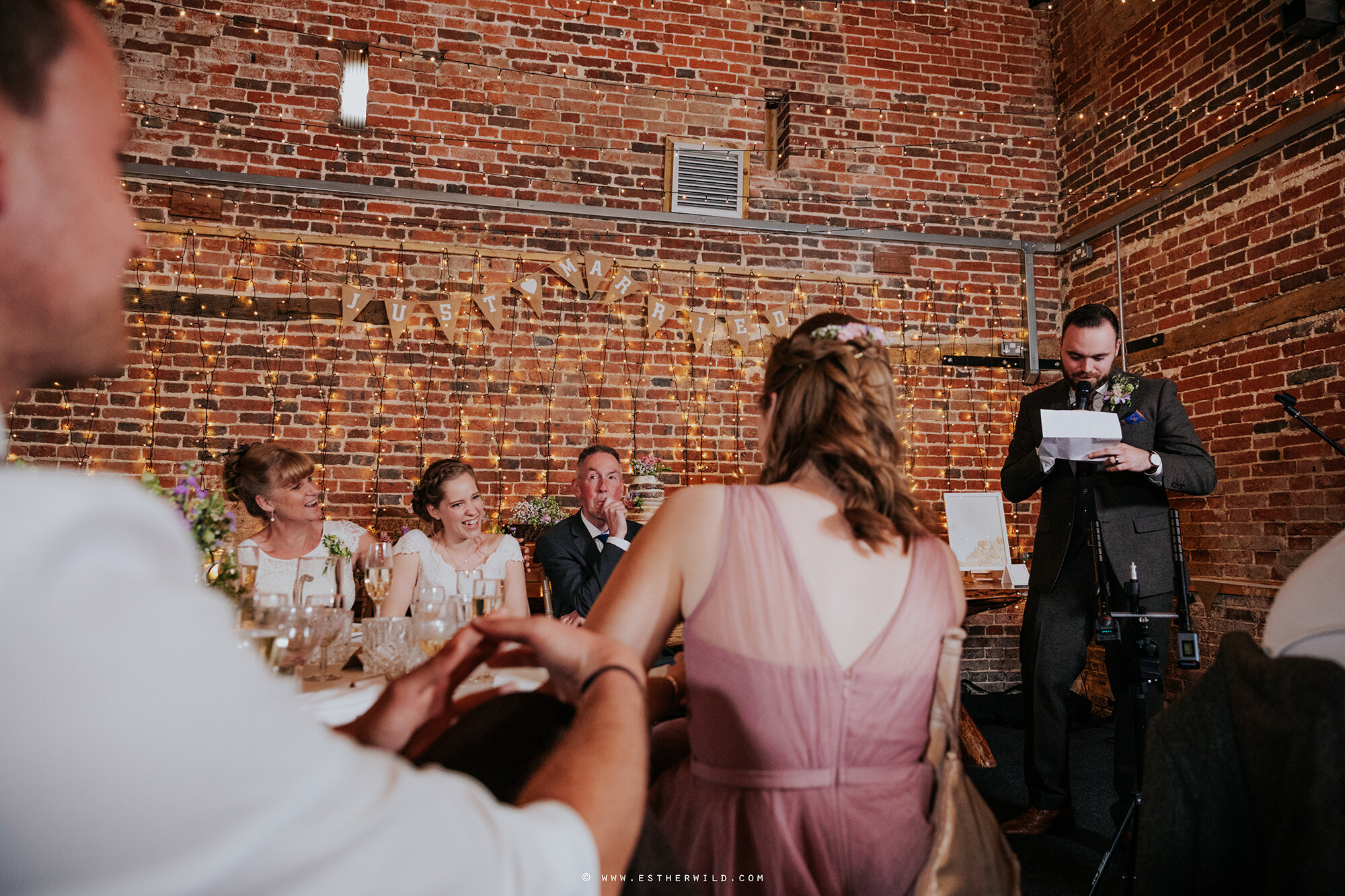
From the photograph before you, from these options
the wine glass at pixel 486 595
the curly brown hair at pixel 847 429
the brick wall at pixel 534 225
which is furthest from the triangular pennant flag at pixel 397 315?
the curly brown hair at pixel 847 429

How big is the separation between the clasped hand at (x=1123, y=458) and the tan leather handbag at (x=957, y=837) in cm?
216

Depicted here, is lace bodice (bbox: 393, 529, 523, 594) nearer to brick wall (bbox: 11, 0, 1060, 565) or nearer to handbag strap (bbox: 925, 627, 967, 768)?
brick wall (bbox: 11, 0, 1060, 565)

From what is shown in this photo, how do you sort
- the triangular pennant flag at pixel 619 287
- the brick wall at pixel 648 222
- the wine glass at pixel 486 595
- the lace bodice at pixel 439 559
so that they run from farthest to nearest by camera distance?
the triangular pennant flag at pixel 619 287 → the brick wall at pixel 648 222 → the lace bodice at pixel 439 559 → the wine glass at pixel 486 595

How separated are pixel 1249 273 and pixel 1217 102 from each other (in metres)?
1.01

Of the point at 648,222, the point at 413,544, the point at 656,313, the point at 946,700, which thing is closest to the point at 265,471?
the point at 413,544

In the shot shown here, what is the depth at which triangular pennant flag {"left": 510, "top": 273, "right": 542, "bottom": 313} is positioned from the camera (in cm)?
498

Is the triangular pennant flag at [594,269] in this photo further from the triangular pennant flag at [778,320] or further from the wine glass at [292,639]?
the wine glass at [292,639]

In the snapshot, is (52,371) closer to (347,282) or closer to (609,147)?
(347,282)

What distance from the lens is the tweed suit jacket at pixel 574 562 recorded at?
3.72 metres

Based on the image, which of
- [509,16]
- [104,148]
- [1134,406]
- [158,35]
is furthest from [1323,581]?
[158,35]

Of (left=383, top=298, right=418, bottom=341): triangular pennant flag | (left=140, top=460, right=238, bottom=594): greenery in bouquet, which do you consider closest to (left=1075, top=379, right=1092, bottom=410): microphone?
(left=140, top=460, right=238, bottom=594): greenery in bouquet

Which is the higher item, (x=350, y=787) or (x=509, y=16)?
(x=509, y=16)

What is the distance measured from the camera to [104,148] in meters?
0.54

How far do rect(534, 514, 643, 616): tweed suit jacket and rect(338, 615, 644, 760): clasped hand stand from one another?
285 centimetres
